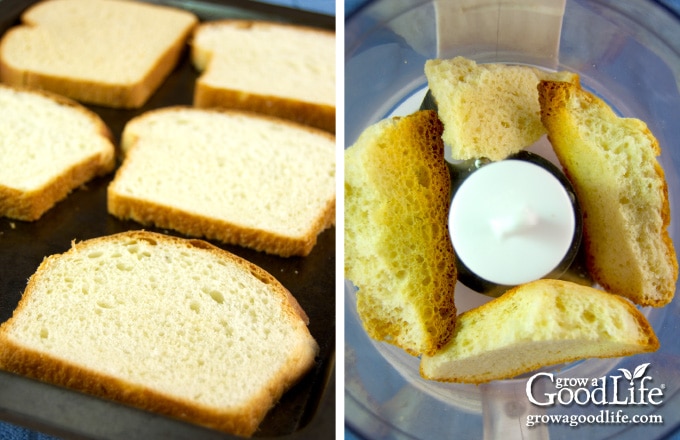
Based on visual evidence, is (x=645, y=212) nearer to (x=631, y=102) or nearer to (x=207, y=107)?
(x=631, y=102)

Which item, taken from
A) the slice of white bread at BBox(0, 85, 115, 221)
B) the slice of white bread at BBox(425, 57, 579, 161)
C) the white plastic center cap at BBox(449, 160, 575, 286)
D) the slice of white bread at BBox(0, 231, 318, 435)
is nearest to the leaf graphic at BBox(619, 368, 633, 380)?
the white plastic center cap at BBox(449, 160, 575, 286)

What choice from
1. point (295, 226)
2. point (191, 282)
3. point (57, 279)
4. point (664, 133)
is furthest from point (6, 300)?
point (664, 133)

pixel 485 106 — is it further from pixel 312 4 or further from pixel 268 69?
pixel 312 4

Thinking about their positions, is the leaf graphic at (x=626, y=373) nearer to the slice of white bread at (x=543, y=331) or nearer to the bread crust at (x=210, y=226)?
the slice of white bread at (x=543, y=331)

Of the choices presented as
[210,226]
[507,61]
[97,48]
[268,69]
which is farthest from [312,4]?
[507,61]

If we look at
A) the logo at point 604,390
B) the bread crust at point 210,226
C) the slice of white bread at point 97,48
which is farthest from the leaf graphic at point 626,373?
the slice of white bread at point 97,48

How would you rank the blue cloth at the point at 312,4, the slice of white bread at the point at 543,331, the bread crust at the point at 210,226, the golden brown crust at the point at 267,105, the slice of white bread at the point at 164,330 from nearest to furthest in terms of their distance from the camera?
1. the slice of white bread at the point at 543,331
2. the slice of white bread at the point at 164,330
3. the bread crust at the point at 210,226
4. the golden brown crust at the point at 267,105
5. the blue cloth at the point at 312,4
